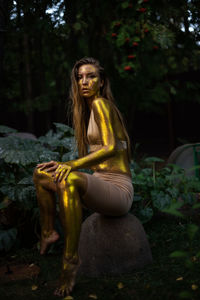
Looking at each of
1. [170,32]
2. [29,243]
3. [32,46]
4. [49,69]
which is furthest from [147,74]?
[29,243]

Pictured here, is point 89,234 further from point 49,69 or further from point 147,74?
point 49,69

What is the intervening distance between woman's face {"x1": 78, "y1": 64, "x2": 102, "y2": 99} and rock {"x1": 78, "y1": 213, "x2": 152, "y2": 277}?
1.05 meters

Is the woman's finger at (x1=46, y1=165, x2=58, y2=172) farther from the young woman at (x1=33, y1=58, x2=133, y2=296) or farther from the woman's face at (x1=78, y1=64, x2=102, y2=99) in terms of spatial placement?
the woman's face at (x1=78, y1=64, x2=102, y2=99)

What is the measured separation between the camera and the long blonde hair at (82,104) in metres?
3.20

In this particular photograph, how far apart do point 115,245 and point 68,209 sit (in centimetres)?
63

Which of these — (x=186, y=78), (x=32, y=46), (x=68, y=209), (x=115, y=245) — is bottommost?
(x=115, y=245)

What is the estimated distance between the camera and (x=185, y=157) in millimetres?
7035

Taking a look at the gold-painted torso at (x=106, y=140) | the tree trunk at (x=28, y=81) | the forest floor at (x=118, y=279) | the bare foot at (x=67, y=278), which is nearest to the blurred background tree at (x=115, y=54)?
the tree trunk at (x=28, y=81)

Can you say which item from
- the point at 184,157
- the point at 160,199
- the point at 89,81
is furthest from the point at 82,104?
the point at 184,157

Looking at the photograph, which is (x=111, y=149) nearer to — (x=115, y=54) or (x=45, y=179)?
(x=45, y=179)

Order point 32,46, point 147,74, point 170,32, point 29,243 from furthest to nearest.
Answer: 1. point 32,46
2. point 147,74
3. point 170,32
4. point 29,243

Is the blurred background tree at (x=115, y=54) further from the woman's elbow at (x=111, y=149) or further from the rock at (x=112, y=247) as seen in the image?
the rock at (x=112, y=247)

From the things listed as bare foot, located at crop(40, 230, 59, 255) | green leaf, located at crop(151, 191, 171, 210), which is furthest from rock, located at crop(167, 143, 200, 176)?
bare foot, located at crop(40, 230, 59, 255)

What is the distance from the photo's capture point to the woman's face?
10.3 feet
